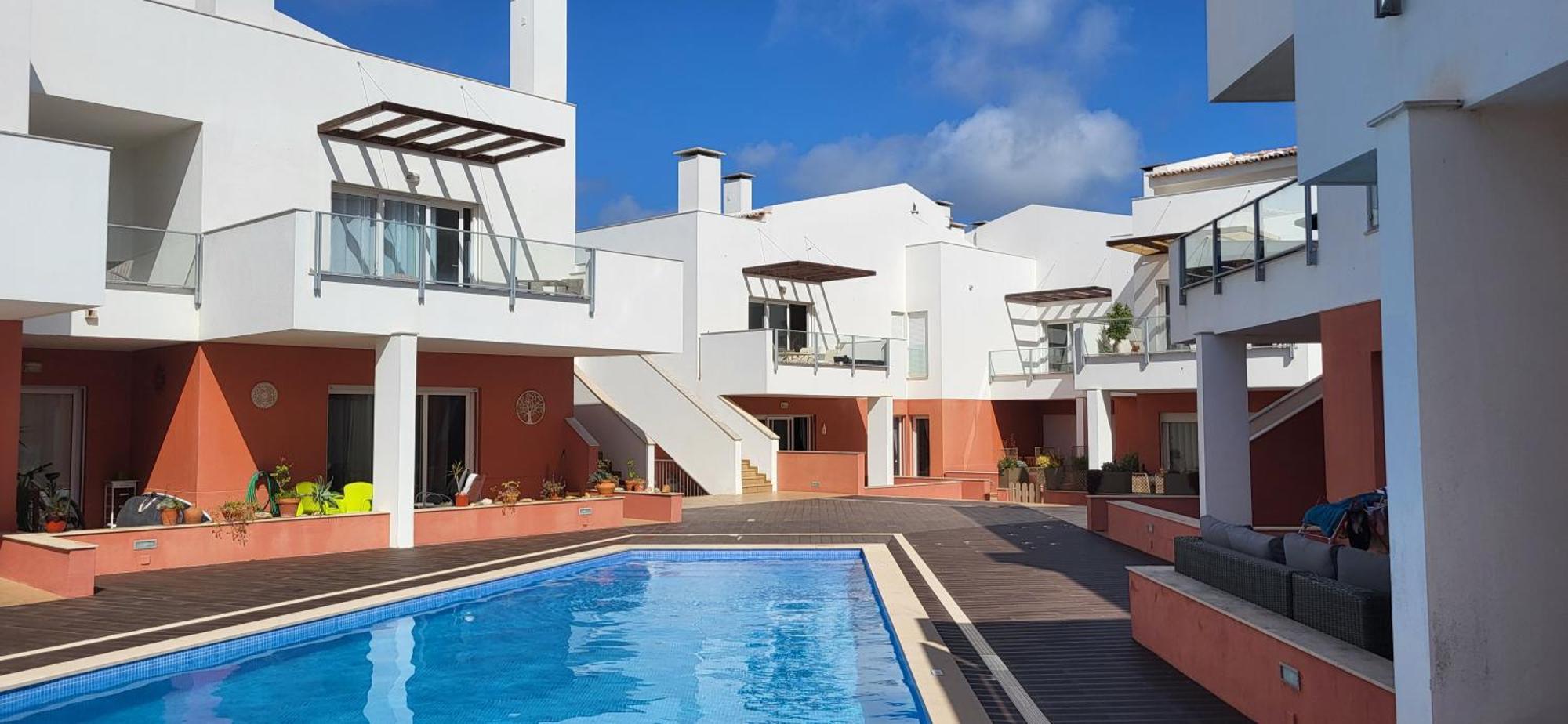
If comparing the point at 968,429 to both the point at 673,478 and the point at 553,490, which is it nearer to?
the point at 673,478

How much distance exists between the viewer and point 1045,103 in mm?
56344

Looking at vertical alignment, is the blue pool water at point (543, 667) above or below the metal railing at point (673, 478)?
below

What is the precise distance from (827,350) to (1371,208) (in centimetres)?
1846

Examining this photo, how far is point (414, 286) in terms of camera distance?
1504cm

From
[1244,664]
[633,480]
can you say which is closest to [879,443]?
[633,480]

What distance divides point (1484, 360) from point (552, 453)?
658 inches

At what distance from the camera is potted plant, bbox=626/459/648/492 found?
68.3 feet

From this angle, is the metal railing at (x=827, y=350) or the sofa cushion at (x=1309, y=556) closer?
the sofa cushion at (x=1309, y=556)

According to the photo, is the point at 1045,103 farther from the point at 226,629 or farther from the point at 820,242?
the point at 226,629

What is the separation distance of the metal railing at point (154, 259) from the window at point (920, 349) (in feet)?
70.0

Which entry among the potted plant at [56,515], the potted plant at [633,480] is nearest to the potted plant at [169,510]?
the potted plant at [56,515]

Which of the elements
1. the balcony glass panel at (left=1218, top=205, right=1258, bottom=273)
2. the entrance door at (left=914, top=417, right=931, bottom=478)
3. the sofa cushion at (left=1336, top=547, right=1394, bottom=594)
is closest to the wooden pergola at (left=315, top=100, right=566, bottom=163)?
the balcony glass panel at (left=1218, top=205, right=1258, bottom=273)

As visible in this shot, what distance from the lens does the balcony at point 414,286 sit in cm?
1392

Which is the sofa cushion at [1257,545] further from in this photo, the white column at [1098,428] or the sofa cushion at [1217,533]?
the white column at [1098,428]
